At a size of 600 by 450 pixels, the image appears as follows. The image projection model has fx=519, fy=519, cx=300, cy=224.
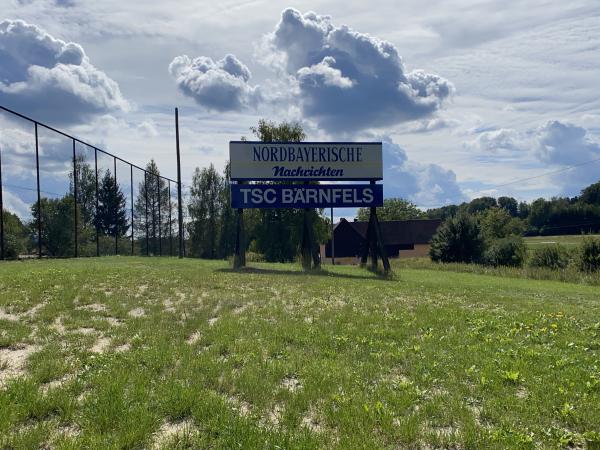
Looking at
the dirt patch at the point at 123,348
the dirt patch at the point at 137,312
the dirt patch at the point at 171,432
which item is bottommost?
the dirt patch at the point at 171,432

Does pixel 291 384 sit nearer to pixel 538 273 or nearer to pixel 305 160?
pixel 305 160

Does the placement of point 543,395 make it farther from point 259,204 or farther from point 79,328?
point 259,204

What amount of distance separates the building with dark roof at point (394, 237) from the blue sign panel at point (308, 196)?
5200cm

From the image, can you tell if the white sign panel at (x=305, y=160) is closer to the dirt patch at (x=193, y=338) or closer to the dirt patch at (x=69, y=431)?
the dirt patch at (x=193, y=338)

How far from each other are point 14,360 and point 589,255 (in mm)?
38582

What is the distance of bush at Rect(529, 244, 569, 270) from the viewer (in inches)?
1528

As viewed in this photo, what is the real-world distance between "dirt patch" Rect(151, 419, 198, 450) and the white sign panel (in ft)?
65.7

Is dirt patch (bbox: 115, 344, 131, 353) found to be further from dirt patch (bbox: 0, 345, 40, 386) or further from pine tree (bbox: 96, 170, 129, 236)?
pine tree (bbox: 96, 170, 129, 236)

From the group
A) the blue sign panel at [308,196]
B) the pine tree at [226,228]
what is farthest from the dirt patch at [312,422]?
the pine tree at [226,228]

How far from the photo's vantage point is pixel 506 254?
4456 cm

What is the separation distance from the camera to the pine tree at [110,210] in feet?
187

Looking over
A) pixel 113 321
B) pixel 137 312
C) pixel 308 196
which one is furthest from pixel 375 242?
pixel 113 321

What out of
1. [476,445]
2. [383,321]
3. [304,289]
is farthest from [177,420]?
[304,289]

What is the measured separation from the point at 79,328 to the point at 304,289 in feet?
23.8
